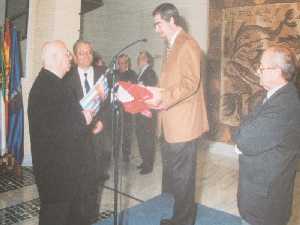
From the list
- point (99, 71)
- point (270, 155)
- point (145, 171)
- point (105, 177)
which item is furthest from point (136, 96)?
point (145, 171)

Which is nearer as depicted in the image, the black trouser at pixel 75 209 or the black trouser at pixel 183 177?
the black trouser at pixel 75 209

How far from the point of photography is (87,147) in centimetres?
239

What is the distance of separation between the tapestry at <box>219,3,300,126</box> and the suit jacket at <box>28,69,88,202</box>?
286cm

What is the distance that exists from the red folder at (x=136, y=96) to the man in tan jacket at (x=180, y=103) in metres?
0.05

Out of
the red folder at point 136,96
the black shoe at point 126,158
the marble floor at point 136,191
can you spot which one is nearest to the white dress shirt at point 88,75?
the red folder at point 136,96

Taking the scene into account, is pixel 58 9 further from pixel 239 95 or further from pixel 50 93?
pixel 239 95

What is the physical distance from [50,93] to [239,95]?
310cm

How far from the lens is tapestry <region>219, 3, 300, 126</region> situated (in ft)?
13.0

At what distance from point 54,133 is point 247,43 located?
10.3 ft

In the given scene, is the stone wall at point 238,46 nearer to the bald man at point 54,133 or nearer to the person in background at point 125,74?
the person in background at point 125,74

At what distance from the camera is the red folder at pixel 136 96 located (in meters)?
2.21

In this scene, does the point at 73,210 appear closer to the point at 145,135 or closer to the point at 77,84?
the point at 77,84

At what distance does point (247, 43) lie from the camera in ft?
14.2

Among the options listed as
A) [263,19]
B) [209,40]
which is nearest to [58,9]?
Result: [209,40]
